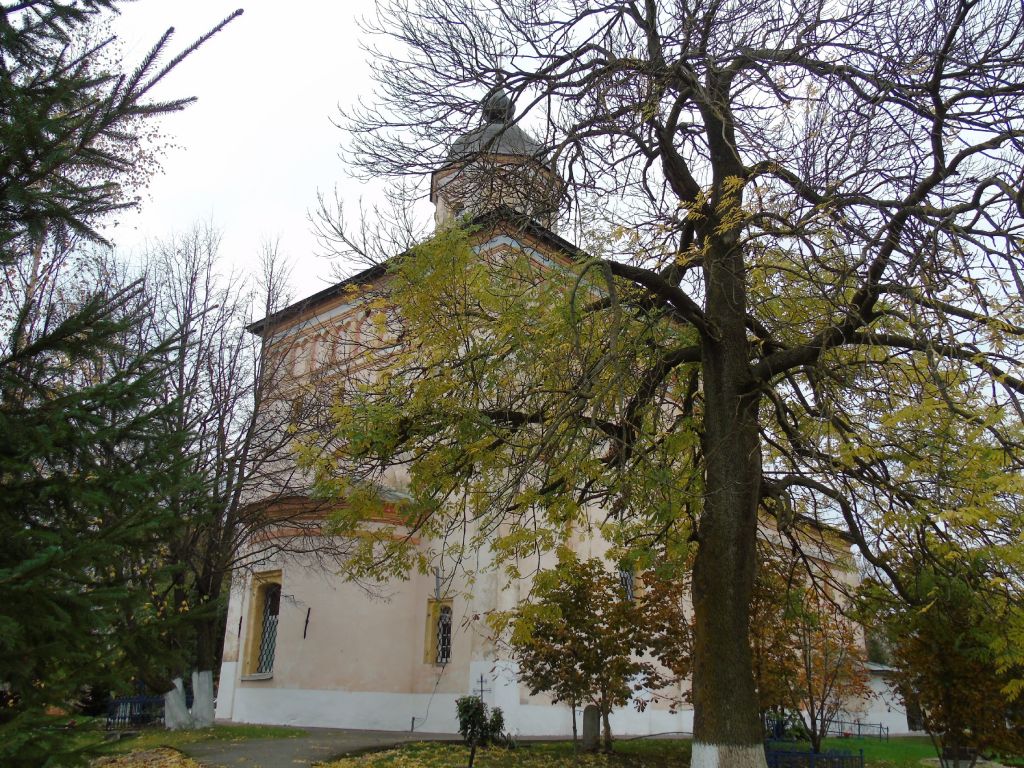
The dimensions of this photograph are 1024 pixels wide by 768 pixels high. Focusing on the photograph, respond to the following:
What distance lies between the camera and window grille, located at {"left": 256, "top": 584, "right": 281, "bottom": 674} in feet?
66.4

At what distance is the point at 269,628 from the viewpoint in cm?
2072

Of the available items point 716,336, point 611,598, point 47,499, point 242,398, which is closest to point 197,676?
point 242,398

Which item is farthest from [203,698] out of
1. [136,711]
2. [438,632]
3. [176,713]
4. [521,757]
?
[521,757]

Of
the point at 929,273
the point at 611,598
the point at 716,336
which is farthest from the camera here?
the point at 611,598

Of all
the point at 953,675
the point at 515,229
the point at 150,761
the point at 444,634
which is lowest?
the point at 150,761

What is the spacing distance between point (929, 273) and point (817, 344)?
5.20ft

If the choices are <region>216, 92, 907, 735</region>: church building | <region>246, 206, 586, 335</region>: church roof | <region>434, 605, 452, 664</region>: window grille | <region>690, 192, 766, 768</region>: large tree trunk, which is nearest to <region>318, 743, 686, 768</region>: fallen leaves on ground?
<region>216, 92, 907, 735</region>: church building

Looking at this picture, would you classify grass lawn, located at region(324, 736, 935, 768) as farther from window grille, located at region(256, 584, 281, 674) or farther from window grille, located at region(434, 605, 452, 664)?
window grille, located at region(256, 584, 281, 674)

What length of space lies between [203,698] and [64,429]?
560 inches

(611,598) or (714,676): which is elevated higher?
(611,598)

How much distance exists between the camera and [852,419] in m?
9.18

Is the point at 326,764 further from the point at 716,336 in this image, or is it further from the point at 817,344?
the point at 817,344

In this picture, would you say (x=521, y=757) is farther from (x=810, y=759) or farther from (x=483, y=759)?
(x=810, y=759)

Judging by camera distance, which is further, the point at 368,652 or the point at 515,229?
the point at 368,652
